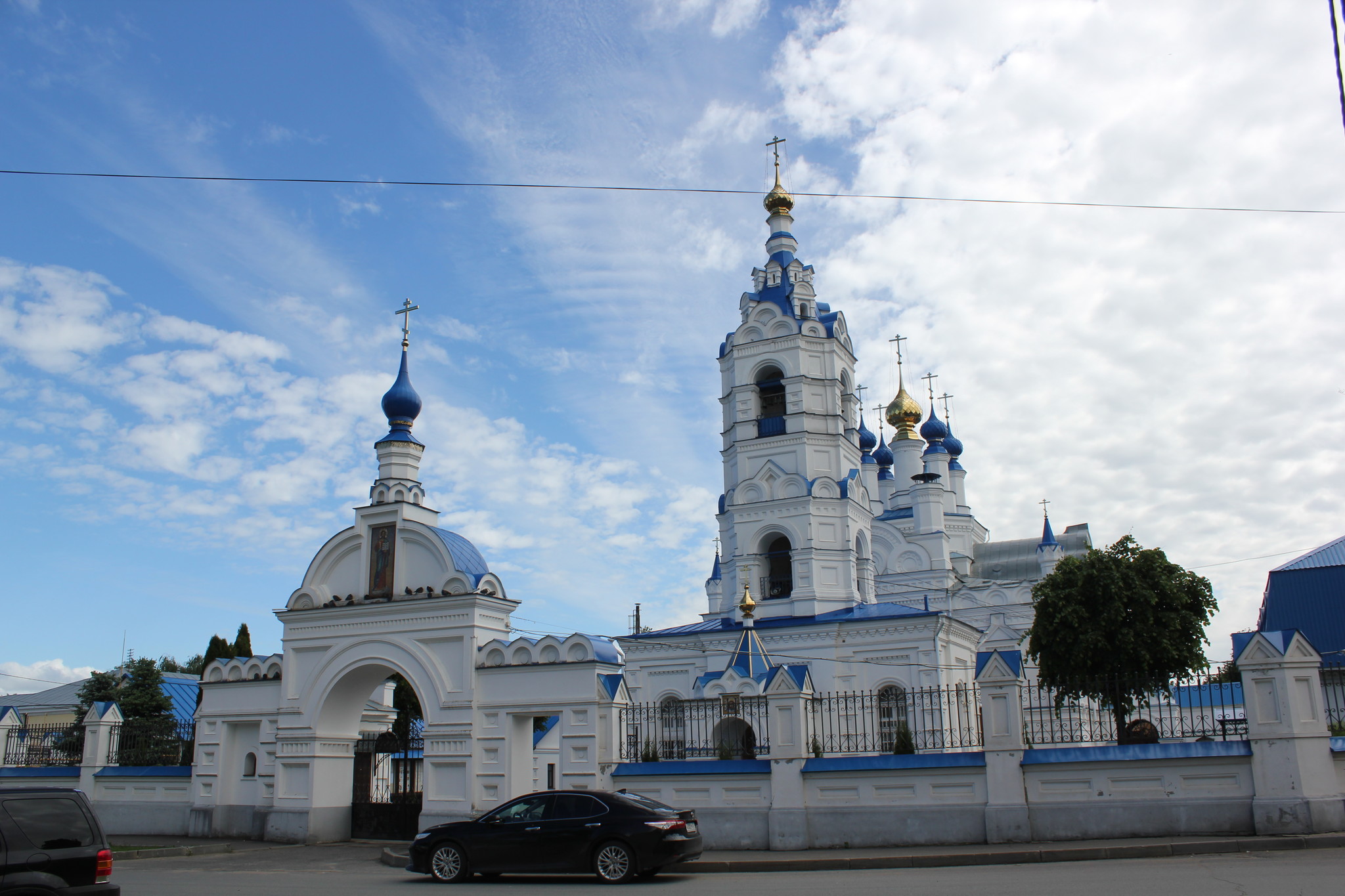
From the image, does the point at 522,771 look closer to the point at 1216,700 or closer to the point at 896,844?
the point at 896,844

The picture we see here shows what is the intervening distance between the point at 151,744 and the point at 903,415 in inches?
1296

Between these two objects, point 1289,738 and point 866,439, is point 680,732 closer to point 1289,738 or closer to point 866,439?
point 1289,738

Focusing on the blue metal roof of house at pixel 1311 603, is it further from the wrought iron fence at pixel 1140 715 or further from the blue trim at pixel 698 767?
the blue trim at pixel 698 767

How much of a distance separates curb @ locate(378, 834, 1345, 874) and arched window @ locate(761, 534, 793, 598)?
15.3 metres

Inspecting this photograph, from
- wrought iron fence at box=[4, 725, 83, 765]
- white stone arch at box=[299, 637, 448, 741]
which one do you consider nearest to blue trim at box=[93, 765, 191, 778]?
wrought iron fence at box=[4, 725, 83, 765]

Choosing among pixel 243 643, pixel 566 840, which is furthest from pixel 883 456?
pixel 566 840

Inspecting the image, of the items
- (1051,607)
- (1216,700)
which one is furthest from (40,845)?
(1216,700)

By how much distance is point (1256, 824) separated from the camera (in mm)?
12562

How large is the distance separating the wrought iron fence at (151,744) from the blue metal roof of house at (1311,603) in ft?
116

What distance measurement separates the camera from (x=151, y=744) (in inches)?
844

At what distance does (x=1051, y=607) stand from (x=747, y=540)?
879cm

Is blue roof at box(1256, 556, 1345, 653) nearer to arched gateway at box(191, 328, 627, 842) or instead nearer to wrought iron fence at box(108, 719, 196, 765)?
arched gateway at box(191, 328, 627, 842)

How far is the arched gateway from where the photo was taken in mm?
17219

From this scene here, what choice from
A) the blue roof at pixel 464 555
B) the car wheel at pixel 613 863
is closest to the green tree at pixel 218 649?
the blue roof at pixel 464 555
